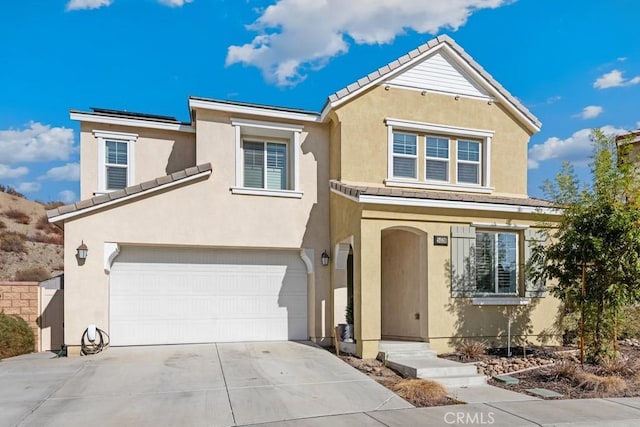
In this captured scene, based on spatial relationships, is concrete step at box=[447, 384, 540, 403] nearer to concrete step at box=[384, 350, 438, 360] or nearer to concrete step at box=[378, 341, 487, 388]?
concrete step at box=[378, 341, 487, 388]

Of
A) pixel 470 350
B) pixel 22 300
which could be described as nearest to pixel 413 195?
pixel 470 350

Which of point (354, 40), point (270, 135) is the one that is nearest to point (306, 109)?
point (270, 135)

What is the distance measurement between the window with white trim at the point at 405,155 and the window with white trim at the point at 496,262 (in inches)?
99.1

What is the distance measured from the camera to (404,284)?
40.5ft

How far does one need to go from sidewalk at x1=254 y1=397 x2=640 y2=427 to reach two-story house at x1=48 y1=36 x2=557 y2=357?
138 inches

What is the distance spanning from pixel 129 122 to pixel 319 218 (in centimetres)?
594

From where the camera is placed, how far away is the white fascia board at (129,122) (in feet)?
41.3

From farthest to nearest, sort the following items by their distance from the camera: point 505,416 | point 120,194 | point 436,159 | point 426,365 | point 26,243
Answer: point 26,243 < point 436,159 < point 120,194 < point 426,365 < point 505,416

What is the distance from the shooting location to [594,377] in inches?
332

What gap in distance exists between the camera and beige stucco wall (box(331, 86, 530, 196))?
12.4 m

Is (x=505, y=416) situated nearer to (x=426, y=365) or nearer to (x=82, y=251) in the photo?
(x=426, y=365)

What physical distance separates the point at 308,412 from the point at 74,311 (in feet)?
23.1

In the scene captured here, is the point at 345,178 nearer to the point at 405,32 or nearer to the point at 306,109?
the point at 306,109

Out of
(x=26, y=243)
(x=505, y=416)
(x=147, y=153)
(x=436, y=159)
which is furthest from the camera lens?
(x=26, y=243)
